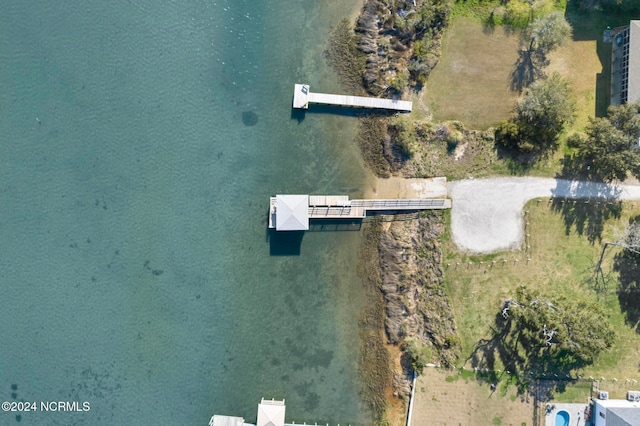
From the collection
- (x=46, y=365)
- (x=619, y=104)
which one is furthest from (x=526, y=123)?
(x=46, y=365)

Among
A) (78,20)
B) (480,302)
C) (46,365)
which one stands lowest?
(46,365)

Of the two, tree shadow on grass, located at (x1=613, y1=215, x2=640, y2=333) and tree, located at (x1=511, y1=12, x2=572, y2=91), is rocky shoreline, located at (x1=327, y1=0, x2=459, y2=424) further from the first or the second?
tree shadow on grass, located at (x1=613, y1=215, x2=640, y2=333)

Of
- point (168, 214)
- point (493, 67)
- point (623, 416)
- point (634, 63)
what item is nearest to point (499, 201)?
point (493, 67)

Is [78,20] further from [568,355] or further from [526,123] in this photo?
[568,355]

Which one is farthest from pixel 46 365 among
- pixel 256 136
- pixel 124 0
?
pixel 124 0

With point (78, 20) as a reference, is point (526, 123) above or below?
below

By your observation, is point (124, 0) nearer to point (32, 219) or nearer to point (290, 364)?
point (32, 219)
